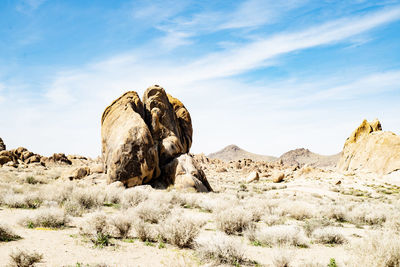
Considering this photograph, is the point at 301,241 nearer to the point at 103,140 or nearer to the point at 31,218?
the point at 31,218

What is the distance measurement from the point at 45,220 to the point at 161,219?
3.49m

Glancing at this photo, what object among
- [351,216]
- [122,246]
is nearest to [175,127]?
[351,216]

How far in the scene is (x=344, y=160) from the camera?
4572 cm

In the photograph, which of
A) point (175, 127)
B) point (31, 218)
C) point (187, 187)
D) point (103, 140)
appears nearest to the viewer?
point (31, 218)

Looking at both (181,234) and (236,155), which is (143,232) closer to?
(181,234)

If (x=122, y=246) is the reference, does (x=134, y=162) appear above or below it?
above

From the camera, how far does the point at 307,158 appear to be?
154125mm

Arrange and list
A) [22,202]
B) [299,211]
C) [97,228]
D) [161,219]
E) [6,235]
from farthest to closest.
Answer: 1. [299,211]
2. [22,202]
3. [161,219]
4. [97,228]
5. [6,235]

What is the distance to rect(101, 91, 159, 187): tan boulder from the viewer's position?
61.3 feet

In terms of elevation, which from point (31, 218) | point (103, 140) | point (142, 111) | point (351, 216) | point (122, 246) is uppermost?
point (142, 111)

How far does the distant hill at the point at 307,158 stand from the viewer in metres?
142

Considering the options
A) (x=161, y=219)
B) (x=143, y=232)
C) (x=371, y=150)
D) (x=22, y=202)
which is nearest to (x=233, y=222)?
(x=161, y=219)

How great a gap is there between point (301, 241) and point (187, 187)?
11.4 meters

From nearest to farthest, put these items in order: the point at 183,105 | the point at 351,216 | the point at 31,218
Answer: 1. the point at 31,218
2. the point at 351,216
3. the point at 183,105
